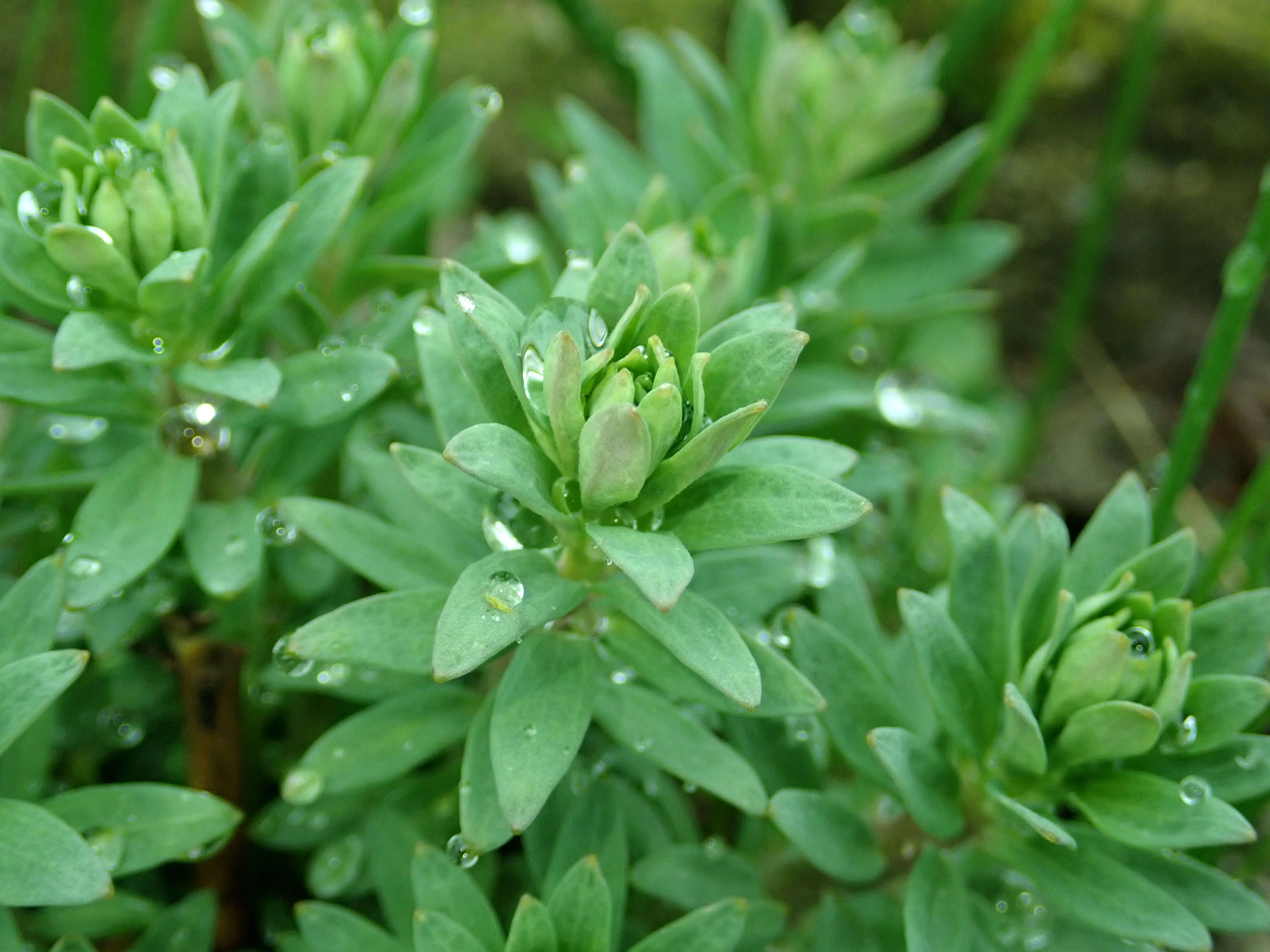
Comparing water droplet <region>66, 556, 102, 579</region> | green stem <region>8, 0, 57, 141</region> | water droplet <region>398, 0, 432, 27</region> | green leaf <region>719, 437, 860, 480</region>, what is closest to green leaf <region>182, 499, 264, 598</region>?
water droplet <region>66, 556, 102, 579</region>

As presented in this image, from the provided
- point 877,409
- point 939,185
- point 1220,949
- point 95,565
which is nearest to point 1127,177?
point 939,185

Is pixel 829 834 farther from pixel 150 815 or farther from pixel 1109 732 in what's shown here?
pixel 150 815

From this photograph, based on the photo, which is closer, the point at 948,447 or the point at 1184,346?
the point at 948,447

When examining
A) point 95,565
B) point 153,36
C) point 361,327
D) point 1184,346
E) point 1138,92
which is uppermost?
point 1138,92

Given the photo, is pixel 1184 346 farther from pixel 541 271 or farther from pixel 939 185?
pixel 541 271

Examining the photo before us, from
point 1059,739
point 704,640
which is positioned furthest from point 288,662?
point 1059,739

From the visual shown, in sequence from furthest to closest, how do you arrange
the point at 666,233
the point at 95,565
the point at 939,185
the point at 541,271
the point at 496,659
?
Answer: 1. the point at 939,185
2. the point at 541,271
3. the point at 666,233
4. the point at 496,659
5. the point at 95,565

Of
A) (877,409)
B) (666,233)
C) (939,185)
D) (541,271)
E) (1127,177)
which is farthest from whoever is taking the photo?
(1127,177)
